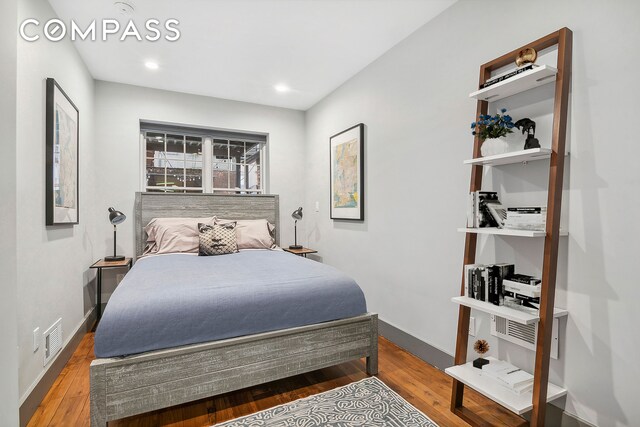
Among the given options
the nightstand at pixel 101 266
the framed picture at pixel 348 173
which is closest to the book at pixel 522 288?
the framed picture at pixel 348 173

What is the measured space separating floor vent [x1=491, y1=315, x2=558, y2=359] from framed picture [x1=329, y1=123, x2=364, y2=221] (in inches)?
63.5

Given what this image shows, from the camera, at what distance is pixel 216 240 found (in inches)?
133

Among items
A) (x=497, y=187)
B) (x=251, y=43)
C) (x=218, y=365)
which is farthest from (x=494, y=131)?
(x=251, y=43)

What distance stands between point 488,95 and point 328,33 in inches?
55.4

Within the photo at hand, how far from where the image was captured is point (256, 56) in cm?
304

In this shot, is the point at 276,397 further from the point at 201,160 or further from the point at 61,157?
the point at 201,160

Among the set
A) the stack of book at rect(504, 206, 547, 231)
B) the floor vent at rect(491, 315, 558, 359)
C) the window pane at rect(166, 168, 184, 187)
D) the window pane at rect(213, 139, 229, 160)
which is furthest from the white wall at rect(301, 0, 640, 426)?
the window pane at rect(166, 168, 184, 187)

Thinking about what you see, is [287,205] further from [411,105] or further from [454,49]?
[454,49]

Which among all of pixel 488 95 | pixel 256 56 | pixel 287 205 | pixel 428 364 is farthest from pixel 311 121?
pixel 428 364

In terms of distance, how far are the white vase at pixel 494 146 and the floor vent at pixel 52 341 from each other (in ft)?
9.54

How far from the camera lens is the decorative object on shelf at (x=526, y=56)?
162cm

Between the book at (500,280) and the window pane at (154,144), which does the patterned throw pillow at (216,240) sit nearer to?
the window pane at (154,144)

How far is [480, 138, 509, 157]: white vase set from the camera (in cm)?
178

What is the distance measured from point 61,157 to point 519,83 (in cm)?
301
